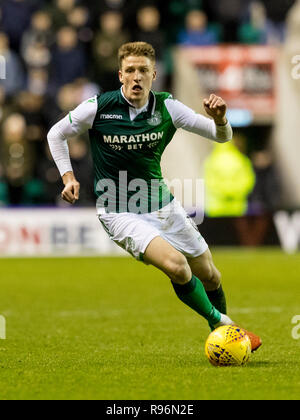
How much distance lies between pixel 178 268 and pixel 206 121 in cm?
113

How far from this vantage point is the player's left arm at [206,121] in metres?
6.68

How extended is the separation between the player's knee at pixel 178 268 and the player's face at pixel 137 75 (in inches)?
48.5

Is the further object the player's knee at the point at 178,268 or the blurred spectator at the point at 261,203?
the blurred spectator at the point at 261,203

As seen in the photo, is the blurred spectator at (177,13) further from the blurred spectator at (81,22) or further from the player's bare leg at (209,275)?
the player's bare leg at (209,275)

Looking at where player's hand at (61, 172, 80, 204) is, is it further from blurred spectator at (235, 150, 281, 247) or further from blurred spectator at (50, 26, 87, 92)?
blurred spectator at (50, 26, 87, 92)

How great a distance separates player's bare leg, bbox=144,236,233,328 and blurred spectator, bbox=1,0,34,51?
12374 mm

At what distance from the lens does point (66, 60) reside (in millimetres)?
17750

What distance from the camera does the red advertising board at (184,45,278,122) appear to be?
1838 cm

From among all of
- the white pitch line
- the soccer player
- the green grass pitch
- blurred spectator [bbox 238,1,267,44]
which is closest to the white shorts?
the soccer player

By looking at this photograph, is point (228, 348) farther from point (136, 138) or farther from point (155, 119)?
point (155, 119)

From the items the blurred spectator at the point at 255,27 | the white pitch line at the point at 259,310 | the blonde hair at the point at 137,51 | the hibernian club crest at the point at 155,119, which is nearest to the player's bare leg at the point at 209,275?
the hibernian club crest at the point at 155,119

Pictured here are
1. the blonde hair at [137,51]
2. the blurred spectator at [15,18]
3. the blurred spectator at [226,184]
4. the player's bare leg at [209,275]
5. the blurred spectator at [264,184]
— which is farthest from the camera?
the blurred spectator at [15,18]
